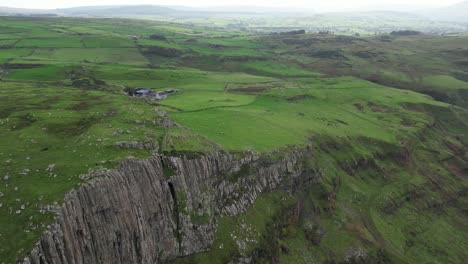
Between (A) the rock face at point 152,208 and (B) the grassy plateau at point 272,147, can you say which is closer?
(A) the rock face at point 152,208

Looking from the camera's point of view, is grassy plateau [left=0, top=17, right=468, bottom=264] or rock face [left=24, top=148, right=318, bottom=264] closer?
rock face [left=24, top=148, right=318, bottom=264]

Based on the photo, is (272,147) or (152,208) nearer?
(152,208)

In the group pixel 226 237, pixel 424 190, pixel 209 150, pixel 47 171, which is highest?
pixel 47 171

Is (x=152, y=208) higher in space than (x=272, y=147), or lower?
higher

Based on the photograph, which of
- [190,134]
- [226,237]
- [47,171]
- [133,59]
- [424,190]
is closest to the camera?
[47,171]

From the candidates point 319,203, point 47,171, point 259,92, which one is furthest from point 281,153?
point 259,92

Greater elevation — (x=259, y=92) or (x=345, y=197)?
(x=259, y=92)

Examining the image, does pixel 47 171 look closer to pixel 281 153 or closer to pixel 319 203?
pixel 281 153

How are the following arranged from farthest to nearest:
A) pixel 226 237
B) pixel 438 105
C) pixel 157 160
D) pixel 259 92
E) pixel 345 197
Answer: pixel 438 105 → pixel 259 92 → pixel 345 197 → pixel 226 237 → pixel 157 160
